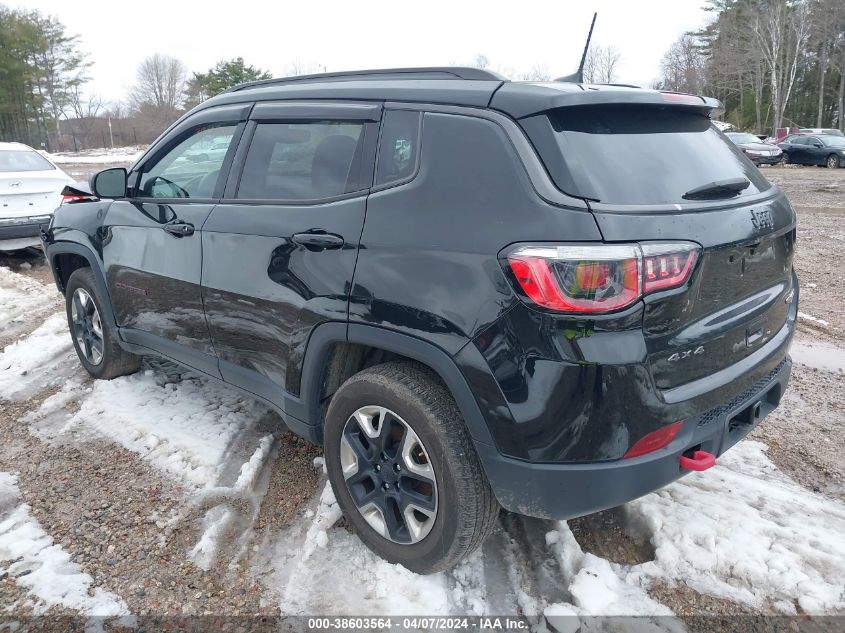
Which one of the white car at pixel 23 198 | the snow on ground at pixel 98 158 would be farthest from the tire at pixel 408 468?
the snow on ground at pixel 98 158

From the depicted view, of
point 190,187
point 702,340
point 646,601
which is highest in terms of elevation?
point 190,187

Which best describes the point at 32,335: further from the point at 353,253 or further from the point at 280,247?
the point at 353,253

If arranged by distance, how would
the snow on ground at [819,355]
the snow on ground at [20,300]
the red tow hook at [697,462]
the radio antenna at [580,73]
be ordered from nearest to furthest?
the red tow hook at [697,462] < the radio antenna at [580,73] < the snow on ground at [819,355] < the snow on ground at [20,300]

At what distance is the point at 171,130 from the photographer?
3.68 meters

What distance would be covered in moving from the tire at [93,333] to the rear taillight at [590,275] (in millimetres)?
3271

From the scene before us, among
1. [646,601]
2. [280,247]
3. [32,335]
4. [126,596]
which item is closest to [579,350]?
[646,601]

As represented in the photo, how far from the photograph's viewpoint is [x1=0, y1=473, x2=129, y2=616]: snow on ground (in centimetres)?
245

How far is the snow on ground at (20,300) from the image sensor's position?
6.05 m

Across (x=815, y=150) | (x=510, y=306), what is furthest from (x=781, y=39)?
(x=510, y=306)

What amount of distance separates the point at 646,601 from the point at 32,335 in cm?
556

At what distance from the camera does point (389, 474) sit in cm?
250

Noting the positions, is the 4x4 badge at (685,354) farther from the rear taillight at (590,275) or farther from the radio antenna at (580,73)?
the radio antenna at (580,73)

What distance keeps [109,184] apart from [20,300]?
3.94 metres

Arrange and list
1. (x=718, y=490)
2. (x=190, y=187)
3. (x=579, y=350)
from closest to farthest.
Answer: (x=579, y=350) → (x=718, y=490) → (x=190, y=187)
